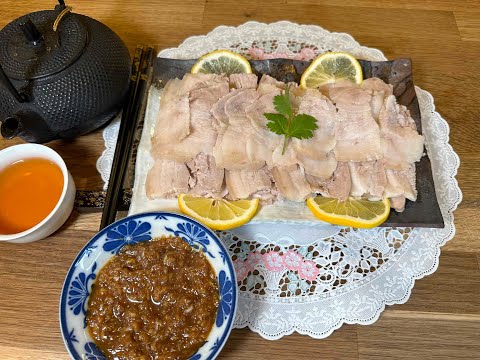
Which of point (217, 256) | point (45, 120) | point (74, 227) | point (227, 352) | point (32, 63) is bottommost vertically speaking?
point (227, 352)

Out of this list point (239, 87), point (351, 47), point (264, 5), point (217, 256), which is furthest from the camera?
point (264, 5)

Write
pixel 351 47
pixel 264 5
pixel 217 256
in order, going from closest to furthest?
pixel 217 256 → pixel 351 47 → pixel 264 5

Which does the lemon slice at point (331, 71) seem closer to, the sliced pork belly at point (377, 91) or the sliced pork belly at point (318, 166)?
the sliced pork belly at point (377, 91)

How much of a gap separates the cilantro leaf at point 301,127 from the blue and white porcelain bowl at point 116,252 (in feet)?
1.96

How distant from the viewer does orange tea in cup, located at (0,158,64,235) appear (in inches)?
73.6

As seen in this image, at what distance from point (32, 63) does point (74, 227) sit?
806 millimetres

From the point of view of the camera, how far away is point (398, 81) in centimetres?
227

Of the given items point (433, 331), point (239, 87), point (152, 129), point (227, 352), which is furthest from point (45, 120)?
point (433, 331)

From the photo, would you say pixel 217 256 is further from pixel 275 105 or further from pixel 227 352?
pixel 275 105

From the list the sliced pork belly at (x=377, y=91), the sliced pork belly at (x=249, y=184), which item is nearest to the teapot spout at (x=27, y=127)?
the sliced pork belly at (x=249, y=184)

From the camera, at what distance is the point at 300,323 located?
69.3 inches

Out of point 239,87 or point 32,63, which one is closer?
point 32,63

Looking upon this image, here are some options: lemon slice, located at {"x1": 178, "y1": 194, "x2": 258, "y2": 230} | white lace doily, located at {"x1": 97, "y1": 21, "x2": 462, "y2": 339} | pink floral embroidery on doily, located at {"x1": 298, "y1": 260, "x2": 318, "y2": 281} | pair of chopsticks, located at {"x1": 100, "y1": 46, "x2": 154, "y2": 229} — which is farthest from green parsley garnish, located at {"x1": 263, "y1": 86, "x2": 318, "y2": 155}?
pair of chopsticks, located at {"x1": 100, "y1": 46, "x2": 154, "y2": 229}

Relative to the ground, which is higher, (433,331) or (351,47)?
(351,47)
